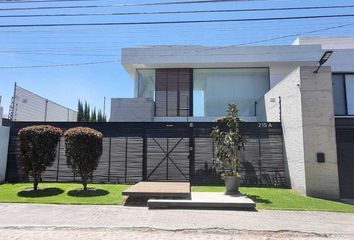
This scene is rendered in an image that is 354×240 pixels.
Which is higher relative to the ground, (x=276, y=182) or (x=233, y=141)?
(x=233, y=141)

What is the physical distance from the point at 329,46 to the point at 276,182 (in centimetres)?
1292

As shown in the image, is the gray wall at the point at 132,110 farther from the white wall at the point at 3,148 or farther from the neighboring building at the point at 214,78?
the white wall at the point at 3,148

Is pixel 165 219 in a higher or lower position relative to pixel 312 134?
lower

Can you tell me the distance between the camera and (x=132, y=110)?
21.5 metres

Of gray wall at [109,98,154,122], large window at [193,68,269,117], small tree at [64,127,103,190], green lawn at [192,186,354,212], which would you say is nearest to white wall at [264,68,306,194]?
green lawn at [192,186,354,212]

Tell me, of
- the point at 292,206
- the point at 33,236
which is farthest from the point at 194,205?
the point at 33,236

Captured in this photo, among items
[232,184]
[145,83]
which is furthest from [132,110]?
[232,184]

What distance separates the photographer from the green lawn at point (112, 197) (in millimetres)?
11930

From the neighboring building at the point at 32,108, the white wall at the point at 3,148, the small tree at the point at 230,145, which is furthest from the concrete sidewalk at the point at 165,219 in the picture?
the neighboring building at the point at 32,108

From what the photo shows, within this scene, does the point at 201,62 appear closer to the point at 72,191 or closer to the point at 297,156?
the point at 297,156

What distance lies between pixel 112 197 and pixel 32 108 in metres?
11.8

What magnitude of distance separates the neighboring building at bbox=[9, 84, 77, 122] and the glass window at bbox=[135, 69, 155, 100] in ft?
20.5

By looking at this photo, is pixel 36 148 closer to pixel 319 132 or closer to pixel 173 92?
pixel 173 92

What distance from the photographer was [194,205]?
443 inches
